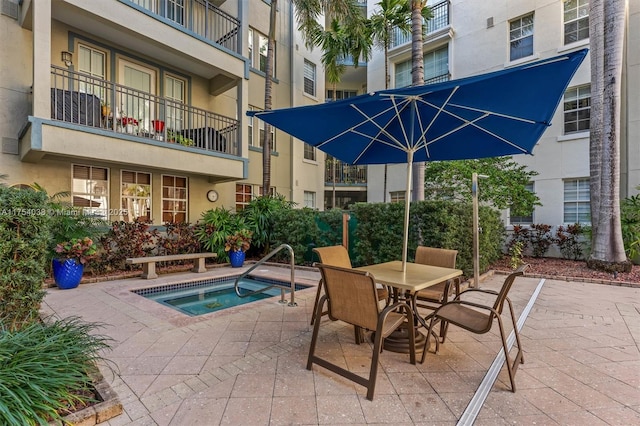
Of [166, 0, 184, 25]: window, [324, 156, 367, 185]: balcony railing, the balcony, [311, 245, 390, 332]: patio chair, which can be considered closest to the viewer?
[311, 245, 390, 332]: patio chair

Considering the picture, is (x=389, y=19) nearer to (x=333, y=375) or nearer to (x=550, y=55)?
(x=550, y=55)

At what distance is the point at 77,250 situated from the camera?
595cm

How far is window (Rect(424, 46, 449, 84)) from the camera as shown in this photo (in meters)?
13.2

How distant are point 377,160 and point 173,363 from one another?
367 cm

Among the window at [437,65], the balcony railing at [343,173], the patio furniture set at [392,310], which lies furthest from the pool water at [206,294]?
the window at [437,65]

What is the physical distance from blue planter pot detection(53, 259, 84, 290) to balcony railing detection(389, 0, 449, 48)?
13.9m

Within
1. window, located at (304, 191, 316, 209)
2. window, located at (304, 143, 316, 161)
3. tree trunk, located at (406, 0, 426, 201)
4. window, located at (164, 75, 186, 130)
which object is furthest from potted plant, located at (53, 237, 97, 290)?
window, located at (304, 143, 316, 161)

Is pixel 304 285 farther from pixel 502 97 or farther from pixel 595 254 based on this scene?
pixel 595 254

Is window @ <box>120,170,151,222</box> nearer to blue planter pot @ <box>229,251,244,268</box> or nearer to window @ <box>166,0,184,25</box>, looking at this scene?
blue planter pot @ <box>229,251,244,268</box>

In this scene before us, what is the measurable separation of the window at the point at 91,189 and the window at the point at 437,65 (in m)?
12.3

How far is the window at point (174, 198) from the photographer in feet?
30.1

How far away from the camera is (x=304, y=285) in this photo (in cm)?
642

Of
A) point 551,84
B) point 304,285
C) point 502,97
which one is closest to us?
point 551,84

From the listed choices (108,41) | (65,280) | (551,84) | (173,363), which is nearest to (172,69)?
(108,41)
